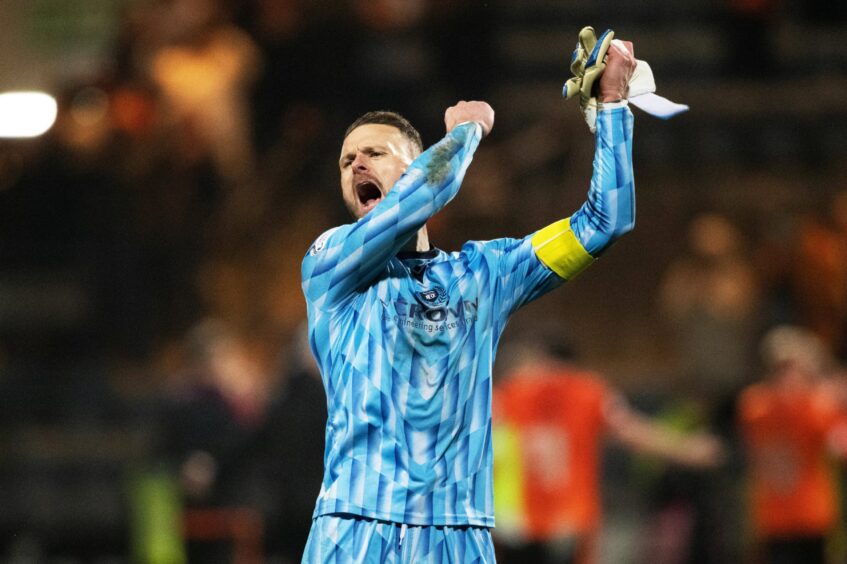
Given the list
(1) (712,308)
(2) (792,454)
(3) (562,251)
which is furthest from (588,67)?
(1) (712,308)

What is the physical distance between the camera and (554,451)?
6.81 meters

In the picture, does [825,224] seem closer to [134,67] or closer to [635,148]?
[635,148]

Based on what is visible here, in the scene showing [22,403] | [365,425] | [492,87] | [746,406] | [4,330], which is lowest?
[365,425]

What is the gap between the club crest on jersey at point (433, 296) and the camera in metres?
2.69

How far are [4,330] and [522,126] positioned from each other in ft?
13.5

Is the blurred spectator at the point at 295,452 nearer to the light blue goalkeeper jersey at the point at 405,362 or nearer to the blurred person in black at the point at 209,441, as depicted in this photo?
the blurred person in black at the point at 209,441

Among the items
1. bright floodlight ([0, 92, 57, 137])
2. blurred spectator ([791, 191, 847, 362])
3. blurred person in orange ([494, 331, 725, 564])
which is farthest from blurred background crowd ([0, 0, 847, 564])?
blurred person in orange ([494, 331, 725, 564])

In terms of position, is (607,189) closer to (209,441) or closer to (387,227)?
(387,227)

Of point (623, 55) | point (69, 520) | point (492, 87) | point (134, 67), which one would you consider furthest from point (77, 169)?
point (623, 55)

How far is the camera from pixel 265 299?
988 cm

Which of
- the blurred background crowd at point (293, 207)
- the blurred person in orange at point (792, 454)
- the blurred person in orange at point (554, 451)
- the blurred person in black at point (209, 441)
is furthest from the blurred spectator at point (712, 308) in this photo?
the blurred person in black at point (209, 441)

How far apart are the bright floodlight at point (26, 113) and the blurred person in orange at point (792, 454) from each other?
556 cm

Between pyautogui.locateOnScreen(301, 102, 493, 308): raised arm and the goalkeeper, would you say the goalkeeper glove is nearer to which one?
the goalkeeper

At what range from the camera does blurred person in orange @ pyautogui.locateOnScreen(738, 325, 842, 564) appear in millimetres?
7008
